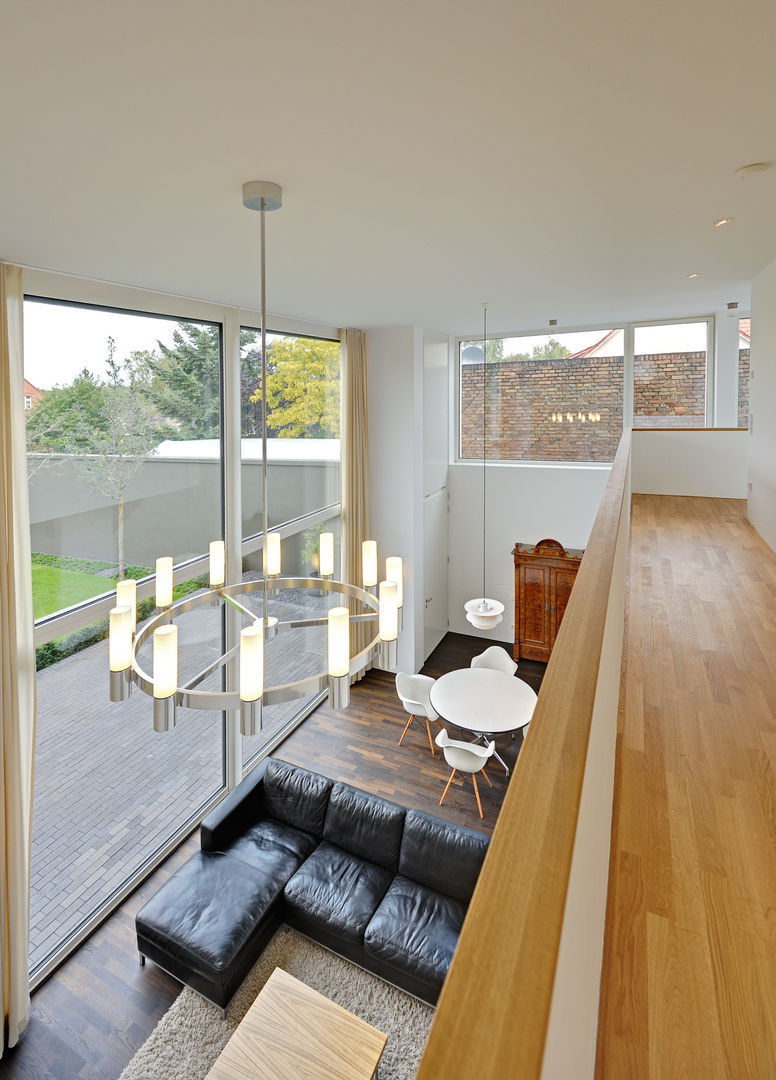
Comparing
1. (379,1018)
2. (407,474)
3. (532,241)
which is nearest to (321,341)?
(407,474)

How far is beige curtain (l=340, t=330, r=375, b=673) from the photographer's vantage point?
6.61 m

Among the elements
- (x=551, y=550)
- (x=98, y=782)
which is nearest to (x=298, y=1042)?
(x=98, y=782)

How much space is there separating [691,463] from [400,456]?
3.33 meters

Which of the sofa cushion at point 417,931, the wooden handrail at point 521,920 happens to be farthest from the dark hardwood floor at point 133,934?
the wooden handrail at point 521,920

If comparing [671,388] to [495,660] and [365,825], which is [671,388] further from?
[365,825]

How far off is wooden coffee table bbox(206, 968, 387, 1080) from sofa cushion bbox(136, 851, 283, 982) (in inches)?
14.2

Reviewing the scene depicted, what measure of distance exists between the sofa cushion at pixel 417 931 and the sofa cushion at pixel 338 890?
0.09 meters

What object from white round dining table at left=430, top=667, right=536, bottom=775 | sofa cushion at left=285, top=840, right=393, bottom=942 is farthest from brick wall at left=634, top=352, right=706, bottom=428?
sofa cushion at left=285, top=840, right=393, bottom=942

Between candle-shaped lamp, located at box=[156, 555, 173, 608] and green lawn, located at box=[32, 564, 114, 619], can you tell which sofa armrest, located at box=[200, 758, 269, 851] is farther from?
candle-shaped lamp, located at box=[156, 555, 173, 608]

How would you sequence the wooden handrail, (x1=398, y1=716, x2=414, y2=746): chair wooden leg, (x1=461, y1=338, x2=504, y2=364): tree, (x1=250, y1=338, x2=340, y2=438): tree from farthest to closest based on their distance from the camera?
(x1=461, y1=338, x2=504, y2=364): tree → (x1=398, y1=716, x2=414, y2=746): chair wooden leg → (x1=250, y1=338, x2=340, y2=438): tree → the wooden handrail

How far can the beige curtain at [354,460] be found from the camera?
21.7ft

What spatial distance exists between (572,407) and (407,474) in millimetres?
2364

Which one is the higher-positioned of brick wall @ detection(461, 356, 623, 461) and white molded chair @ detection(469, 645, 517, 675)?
brick wall @ detection(461, 356, 623, 461)

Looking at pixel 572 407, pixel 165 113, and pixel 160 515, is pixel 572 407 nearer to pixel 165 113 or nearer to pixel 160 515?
pixel 160 515
